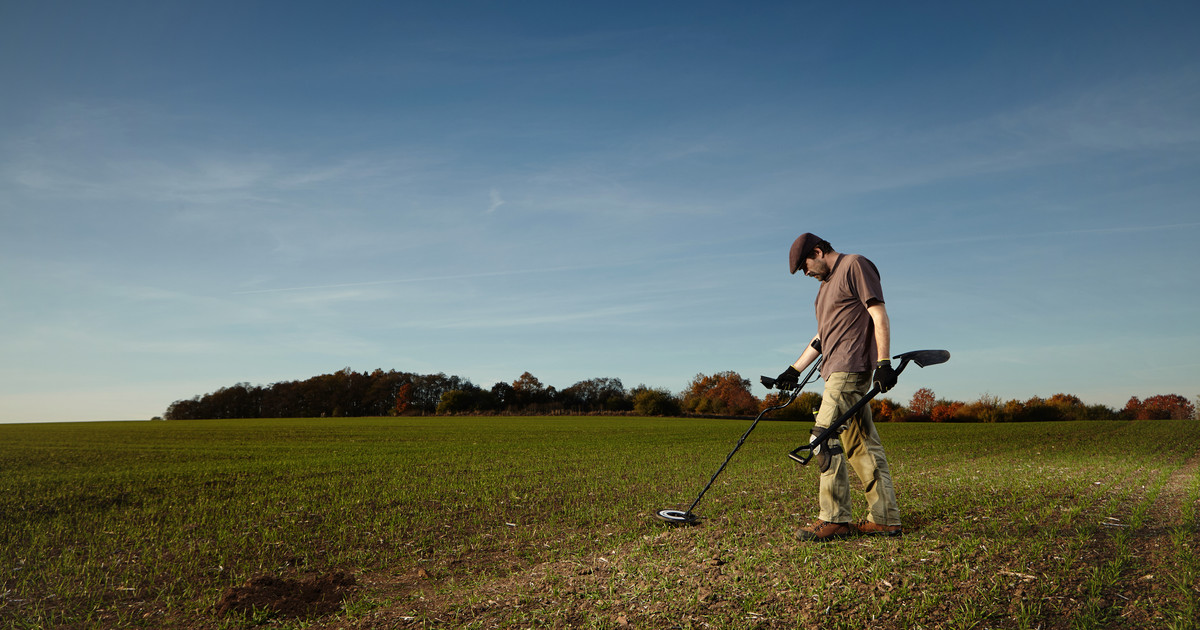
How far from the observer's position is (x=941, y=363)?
18.2ft

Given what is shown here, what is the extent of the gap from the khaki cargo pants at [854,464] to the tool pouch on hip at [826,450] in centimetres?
4

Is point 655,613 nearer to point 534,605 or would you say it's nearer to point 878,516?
point 534,605

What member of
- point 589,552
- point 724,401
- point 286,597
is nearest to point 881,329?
point 589,552

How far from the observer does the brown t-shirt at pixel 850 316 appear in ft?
18.6

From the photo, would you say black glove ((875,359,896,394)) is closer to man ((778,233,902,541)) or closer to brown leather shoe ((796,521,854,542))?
man ((778,233,902,541))

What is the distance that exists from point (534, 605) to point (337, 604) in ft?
6.04

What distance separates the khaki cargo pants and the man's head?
1009 millimetres

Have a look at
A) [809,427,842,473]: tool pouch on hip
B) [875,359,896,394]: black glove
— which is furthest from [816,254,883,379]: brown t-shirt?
[809,427,842,473]: tool pouch on hip

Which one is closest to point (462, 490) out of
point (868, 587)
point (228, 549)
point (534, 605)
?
point (228, 549)

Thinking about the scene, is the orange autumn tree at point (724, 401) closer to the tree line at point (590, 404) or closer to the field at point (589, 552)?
the tree line at point (590, 404)

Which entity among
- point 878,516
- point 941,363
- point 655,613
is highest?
point 941,363

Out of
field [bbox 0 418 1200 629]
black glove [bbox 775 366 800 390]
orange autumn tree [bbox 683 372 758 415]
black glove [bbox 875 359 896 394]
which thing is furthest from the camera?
orange autumn tree [bbox 683 372 758 415]

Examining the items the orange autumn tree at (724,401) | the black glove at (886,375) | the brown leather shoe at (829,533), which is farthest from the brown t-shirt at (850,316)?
the orange autumn tree at (724,401)

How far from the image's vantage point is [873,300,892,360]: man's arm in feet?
17.8
